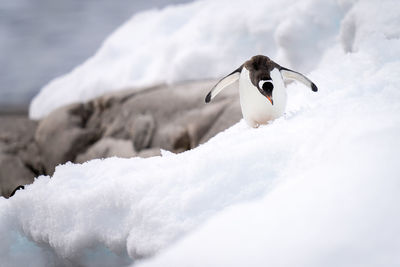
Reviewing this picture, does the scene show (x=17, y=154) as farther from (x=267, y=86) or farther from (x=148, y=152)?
(x=267, y=86)

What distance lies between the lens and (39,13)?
730 cm

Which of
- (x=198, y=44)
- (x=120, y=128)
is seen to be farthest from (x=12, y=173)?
(x=198, y=44)

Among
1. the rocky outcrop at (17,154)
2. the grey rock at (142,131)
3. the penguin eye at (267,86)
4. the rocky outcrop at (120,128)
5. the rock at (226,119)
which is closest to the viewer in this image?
the penguin eye at (267,86)

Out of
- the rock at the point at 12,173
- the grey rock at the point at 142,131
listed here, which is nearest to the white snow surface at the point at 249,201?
the grey rock at the point at 142,131

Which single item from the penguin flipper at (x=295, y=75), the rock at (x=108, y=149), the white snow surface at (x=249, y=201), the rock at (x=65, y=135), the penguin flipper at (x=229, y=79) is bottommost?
the white snow surface at (x=249, y=201)

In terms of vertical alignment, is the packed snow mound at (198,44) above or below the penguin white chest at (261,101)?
above

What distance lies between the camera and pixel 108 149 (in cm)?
394

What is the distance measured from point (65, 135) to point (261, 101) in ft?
10.2

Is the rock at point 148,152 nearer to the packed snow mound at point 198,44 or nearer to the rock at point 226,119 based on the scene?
the rock at point 226,119

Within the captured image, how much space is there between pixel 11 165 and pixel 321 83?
11.0ft

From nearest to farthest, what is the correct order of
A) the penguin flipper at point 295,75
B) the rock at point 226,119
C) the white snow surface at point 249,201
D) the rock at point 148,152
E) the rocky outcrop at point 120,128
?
the white snow surface at point 249,201 → the penguin flipper at point 295,75 → the rock at point 226,119 → the rocky outcrop at point 120,128 → the rock at point 148,152

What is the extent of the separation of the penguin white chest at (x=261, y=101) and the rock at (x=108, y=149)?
8.02 feet

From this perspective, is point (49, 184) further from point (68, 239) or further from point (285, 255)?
point (285, 255)

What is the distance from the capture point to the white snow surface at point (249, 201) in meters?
0.59
